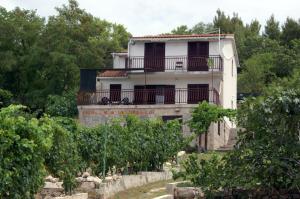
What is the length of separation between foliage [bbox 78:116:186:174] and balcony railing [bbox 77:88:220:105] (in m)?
11.5

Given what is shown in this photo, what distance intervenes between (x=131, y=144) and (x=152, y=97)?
16.4 meters

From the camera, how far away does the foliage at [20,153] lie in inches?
483

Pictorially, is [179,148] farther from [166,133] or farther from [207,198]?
[207,198]

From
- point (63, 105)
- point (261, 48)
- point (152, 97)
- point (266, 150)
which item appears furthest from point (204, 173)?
point (261, 48)

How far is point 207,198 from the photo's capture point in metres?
14.3

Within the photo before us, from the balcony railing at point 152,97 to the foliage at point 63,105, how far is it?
1.11m

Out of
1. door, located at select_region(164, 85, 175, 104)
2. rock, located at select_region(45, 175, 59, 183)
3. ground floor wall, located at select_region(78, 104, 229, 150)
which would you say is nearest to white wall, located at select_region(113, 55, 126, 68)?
door, located at select_region(164, 85, 175, 104)

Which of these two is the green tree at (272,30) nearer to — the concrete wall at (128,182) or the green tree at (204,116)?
the green tree at (204,116)

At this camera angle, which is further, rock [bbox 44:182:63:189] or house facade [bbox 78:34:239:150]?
house facade [bbox 78:34:239:150]

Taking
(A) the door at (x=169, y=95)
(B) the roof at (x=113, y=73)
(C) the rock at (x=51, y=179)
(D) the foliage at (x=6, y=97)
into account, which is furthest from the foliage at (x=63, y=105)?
(C) the rock at (x=51, y=179)

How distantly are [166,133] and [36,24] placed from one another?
2127cm

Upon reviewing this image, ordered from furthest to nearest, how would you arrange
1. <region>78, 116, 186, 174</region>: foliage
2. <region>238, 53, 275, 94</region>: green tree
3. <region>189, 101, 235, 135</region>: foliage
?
1. <region>238, 53, 275, 94</region>: green tree
2. <region>189, 101, 235, 135</region>: foliage
3. <region>78, 116, 186, 174</region>: foliage

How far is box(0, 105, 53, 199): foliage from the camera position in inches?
483

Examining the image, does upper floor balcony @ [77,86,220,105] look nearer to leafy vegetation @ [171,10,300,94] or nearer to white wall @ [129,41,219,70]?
white wall @ [129,41,219,70]
